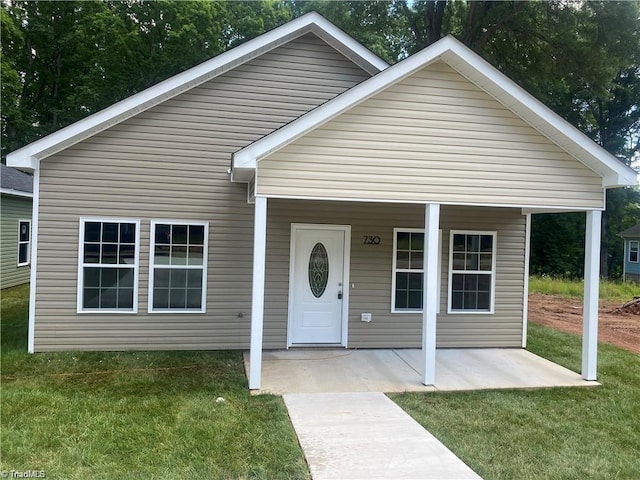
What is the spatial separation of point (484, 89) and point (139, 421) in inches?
235

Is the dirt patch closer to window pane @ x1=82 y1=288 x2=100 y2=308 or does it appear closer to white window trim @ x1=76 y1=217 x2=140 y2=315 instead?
white window trim @ x1=76 y1=217 x2=140 y2=315

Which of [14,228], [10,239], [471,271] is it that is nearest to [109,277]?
[471,271]

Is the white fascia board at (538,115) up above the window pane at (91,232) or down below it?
above

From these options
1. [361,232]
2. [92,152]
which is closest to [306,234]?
[361,232]

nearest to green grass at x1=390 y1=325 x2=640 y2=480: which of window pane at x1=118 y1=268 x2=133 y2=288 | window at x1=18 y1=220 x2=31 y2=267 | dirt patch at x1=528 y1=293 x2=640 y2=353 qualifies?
dirt patch at x1=528 y1=293 x2=640 y2=353

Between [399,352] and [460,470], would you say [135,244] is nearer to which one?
[399,352]

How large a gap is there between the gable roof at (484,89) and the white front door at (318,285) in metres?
2.38

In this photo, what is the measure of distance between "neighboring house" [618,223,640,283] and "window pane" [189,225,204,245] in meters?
30.3

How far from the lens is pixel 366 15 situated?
1703 centimetres

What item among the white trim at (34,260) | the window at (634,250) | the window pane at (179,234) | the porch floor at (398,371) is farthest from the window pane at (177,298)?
the window at (634,250)

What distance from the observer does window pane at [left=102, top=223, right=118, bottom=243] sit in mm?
7645

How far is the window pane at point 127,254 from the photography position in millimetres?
7688

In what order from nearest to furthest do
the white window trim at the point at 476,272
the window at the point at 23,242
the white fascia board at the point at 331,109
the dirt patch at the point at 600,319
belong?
the white fascia board at the point at 331,109 → the white window trim at the point at 476,272 → the dirt patch at the point at 600,319 → the window at the point at 23,242

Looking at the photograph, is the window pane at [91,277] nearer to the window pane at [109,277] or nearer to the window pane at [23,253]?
the window pane at [109,277]
